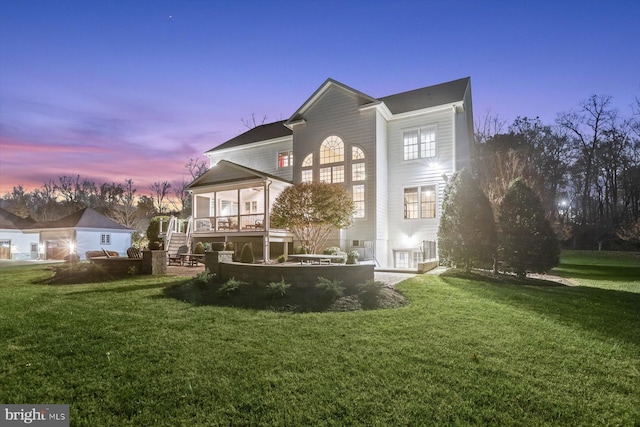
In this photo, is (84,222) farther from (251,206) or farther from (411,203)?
(411,203)

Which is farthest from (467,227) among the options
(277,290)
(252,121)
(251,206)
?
(252,121)

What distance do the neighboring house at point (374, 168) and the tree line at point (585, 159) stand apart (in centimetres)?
1661

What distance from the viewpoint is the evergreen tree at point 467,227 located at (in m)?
11.4

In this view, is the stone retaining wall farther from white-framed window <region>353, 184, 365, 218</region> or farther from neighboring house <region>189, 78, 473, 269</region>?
white-framed window <region>353, 184, 365, 218</region>

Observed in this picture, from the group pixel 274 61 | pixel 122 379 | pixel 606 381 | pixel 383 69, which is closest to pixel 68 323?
pixel 122 379

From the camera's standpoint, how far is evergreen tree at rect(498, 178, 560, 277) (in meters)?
10.9

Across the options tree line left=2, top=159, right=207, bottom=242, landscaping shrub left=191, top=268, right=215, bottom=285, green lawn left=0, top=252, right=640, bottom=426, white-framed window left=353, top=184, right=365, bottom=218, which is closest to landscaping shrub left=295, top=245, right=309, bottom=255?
white-framed window left=353, top=184, right=365, bottom=218

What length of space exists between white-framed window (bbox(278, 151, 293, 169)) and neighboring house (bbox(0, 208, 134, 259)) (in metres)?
20.1

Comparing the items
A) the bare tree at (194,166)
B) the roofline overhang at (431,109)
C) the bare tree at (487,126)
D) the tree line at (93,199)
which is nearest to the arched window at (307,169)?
the roofline overhang at (431,109)

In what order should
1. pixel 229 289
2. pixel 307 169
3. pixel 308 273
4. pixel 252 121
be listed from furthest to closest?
pixel 252 121 < pixel 307 169 < pixel 308 273 < pixel 229 289

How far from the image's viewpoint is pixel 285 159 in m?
19.9

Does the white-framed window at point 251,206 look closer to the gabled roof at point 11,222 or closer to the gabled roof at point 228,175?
the gabled roof at point 228,175

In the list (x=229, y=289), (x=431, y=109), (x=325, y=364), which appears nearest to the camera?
(x=325, y=364)

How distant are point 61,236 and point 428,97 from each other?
106ft
